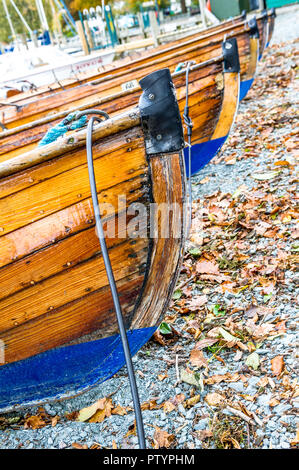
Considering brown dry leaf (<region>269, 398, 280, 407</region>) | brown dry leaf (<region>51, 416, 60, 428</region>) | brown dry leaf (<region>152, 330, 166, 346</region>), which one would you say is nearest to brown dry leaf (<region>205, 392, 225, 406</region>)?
brown dry leaf (<region>269, 398, 280, 407</region>)

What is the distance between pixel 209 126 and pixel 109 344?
9.51 ft

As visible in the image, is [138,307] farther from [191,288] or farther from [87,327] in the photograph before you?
[191,288]

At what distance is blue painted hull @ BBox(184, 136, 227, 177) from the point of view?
Result: 443 cm

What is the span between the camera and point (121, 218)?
1.89 meters

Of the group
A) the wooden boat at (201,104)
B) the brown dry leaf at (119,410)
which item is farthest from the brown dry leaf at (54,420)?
the wooden boat at (201,104)

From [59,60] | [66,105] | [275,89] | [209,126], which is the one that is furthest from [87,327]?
[59,60]

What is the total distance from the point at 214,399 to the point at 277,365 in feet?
1.26

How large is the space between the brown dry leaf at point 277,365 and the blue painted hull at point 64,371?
666 mm

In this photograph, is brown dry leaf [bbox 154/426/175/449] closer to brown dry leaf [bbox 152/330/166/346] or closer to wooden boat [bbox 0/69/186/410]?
wooden boat [bbox 0/69/186/410]

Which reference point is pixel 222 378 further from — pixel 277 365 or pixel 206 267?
pixel 206 267

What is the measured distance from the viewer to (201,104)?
3.98 meters

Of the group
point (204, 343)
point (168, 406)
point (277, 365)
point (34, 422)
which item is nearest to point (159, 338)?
point (204, 343)

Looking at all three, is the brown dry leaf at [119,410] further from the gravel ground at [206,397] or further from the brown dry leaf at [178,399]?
the brown dry leaf at [178,399]

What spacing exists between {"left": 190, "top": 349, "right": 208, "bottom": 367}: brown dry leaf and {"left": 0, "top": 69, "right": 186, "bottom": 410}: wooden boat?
1.22ft
